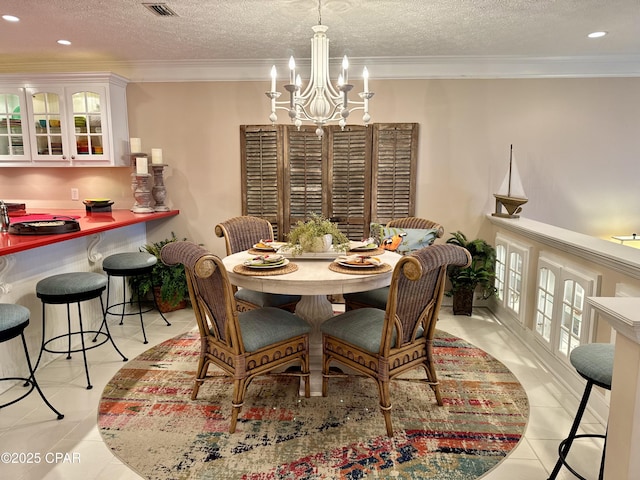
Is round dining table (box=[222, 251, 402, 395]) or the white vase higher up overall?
the white vase

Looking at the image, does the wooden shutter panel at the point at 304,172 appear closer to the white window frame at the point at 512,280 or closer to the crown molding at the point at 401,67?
the crown molding at the point at 401,67

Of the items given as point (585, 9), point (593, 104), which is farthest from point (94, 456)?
point (593, 104)

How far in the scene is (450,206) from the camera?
171 inches

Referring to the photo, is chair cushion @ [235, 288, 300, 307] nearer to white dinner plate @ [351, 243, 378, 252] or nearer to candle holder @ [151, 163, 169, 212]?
white dinner plate @ [351, 243, 378, 252]

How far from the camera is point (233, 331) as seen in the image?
87.1 inches

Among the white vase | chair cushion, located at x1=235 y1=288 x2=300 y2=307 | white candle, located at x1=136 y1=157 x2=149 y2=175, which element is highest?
white candle, located at x1=136 y1=157 x2=149 y2=175

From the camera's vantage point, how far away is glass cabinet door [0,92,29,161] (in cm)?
418

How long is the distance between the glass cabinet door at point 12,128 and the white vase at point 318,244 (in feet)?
10.7

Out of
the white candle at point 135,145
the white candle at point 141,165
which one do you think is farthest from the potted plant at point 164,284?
the white candle at point 135,145

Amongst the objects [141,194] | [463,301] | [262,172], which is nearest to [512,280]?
[463,301]

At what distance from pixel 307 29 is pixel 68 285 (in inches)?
96.9

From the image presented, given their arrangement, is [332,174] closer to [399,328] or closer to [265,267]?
[265,267]

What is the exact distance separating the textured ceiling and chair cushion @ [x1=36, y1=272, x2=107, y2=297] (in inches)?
69.1

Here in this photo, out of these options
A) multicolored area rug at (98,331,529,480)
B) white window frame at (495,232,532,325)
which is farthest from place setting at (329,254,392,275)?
white window frame at (495,232,532,325)
